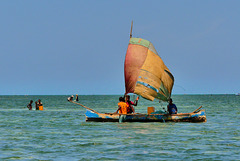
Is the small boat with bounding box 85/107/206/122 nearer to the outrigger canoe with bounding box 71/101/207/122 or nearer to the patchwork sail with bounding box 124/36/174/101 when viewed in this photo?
the outrigger canoe with bounding box 71/101/207/122

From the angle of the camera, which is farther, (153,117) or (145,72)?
(145,72)

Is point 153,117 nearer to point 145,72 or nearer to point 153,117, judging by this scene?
point 153,117

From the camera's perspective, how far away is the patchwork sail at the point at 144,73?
113ft

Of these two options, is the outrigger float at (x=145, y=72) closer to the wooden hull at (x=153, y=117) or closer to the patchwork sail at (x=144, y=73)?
the patchwork sail at (x=144, y=73)

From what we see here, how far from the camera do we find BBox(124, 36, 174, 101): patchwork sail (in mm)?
34469

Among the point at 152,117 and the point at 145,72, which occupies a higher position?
the point at 145,72

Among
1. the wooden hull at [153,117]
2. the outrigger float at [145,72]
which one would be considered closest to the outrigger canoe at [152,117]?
the wooden hull at [153,117]

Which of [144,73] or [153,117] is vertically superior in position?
[144,73]

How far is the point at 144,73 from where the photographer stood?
34.6 m

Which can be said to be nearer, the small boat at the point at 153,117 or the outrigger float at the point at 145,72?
the small boat at the point at 153,117

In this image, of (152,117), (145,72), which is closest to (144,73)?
(145,72)

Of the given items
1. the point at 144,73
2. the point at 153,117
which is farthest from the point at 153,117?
the point at 144,73

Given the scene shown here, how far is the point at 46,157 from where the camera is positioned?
1736cm

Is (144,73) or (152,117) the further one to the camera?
(144,73)
